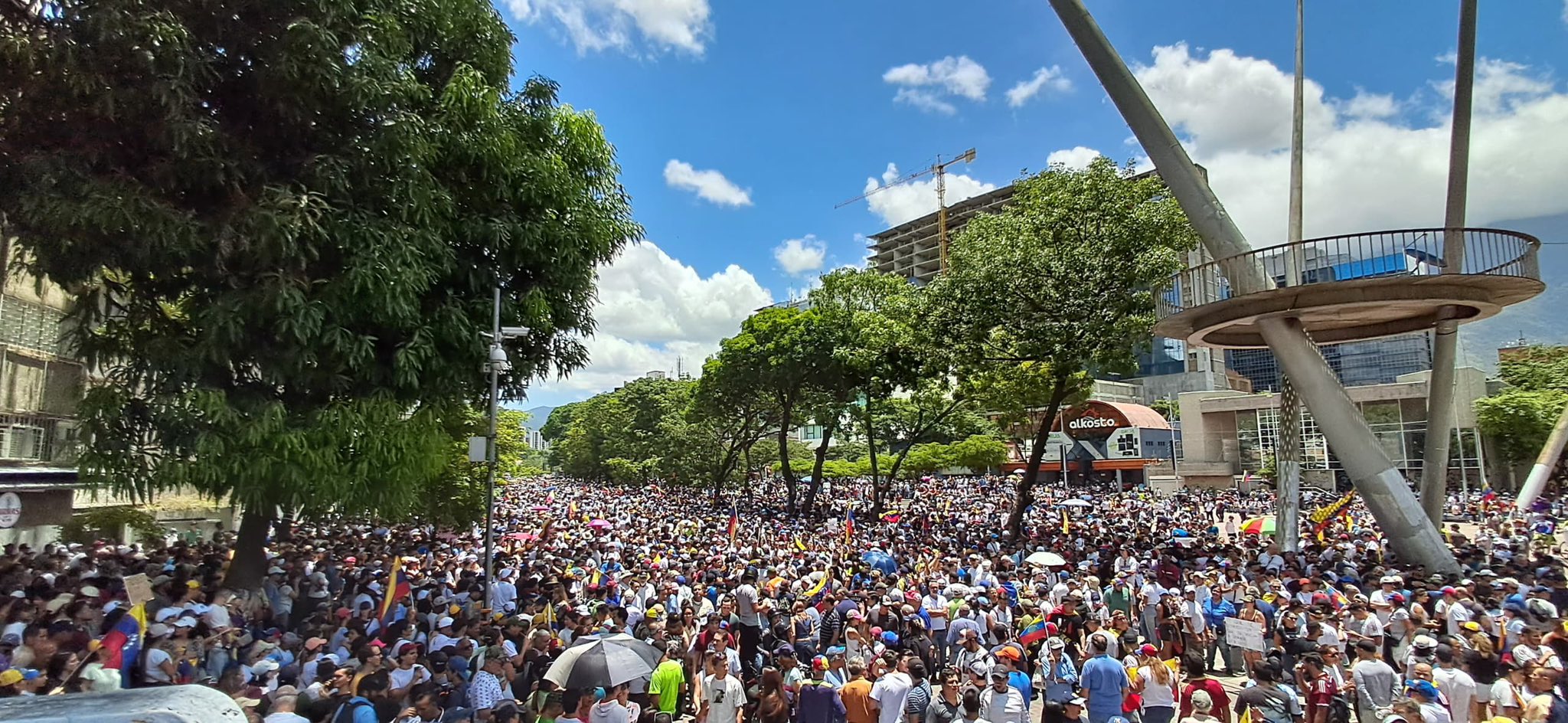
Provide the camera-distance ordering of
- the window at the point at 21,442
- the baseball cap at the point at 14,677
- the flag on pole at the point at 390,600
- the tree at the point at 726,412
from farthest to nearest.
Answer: the tree at the point at 726,412
the window at the point at 21,442
the flag on pole at the point at 390,600
the baseball cap at the point at 14,677

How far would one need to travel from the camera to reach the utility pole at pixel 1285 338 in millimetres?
14180

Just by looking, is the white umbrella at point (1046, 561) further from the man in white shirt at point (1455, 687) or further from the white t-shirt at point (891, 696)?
the white t-shirt at point (891, 696)

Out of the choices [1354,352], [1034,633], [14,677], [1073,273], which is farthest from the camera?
[1354,352]

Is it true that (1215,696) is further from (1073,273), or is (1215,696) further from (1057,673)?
(1073,273)

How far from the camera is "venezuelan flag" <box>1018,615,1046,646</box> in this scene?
10.2 metres

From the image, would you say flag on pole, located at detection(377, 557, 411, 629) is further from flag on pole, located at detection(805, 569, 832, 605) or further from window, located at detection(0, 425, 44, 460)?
window, located at detection(0, 425, 44, 460)

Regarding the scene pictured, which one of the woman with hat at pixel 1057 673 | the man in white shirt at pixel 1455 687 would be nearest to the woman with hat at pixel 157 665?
the woman with hat at pixel 1057 673

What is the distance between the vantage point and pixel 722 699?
782 cm

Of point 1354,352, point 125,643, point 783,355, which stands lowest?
point 125,643

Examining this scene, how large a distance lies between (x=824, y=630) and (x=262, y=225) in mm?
8543

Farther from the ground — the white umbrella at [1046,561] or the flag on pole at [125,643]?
the white umbrella at [1046,561]

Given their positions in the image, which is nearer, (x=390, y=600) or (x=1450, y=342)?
(x=390, y=600)

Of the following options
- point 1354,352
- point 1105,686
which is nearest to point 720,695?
point 1105,686

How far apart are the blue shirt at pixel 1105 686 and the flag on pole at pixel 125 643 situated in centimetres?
885
